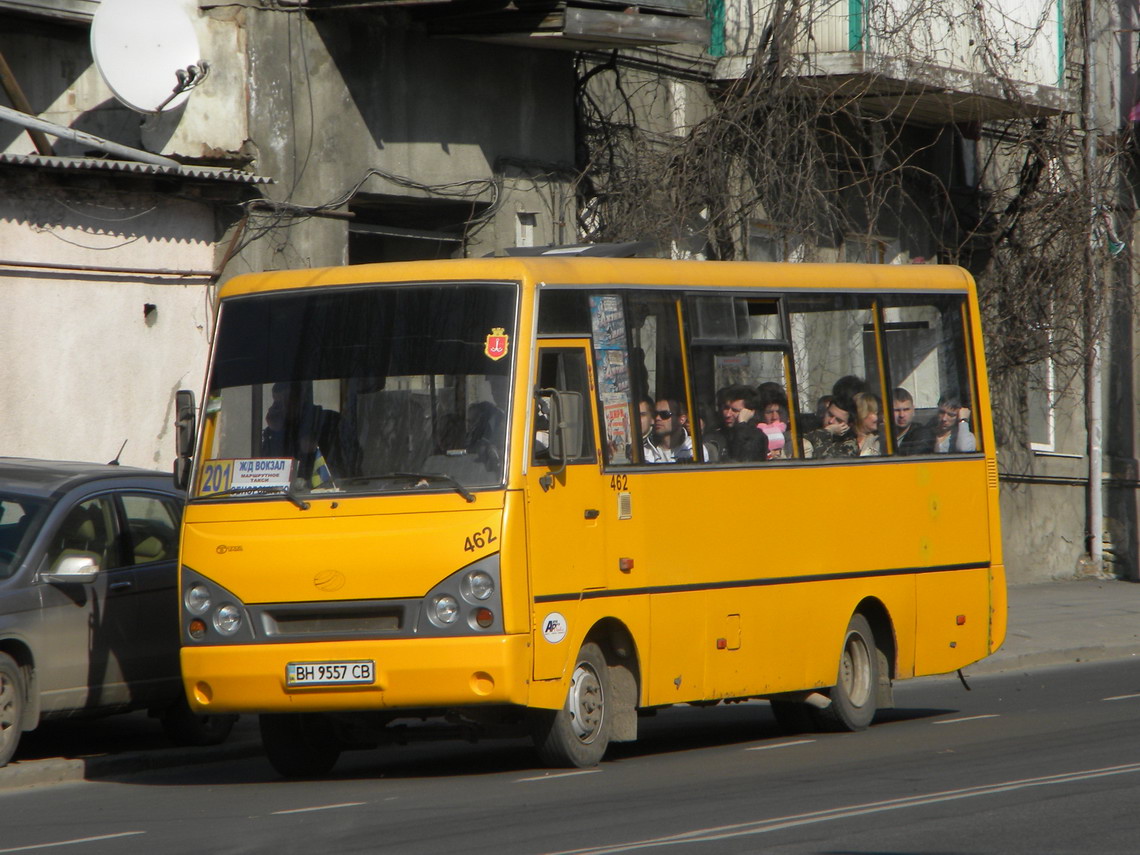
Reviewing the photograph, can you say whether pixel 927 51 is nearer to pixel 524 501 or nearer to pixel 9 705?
pixel 524 501

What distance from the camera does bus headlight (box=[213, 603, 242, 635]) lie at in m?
9.50

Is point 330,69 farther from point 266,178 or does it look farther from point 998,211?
point 998,211

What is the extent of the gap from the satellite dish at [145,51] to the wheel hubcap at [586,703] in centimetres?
732

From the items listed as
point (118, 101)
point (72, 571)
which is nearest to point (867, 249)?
point (118, 101)

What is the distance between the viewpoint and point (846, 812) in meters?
8.12

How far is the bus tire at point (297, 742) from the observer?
10195 mm

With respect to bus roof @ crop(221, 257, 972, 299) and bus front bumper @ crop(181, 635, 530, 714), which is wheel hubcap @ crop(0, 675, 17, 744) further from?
bus roof @ crop(221, 257, 972, 299)

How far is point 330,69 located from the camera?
16.6 m

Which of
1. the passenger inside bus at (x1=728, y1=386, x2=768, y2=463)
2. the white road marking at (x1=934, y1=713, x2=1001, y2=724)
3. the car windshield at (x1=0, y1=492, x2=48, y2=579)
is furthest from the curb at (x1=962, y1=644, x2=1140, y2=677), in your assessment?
the car windshield at (x1=0, y1=492, x2=48, y2=579)

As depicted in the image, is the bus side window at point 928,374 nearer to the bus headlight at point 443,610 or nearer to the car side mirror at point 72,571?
the bus headlight at point 443,610

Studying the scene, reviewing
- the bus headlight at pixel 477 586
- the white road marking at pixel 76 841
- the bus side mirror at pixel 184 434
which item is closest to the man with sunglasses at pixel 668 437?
the bus headlight at pixel 477 586

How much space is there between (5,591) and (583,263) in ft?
12.0

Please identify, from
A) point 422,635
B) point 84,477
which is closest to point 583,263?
point 422,635

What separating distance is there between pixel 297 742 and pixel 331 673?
1.17 meters
